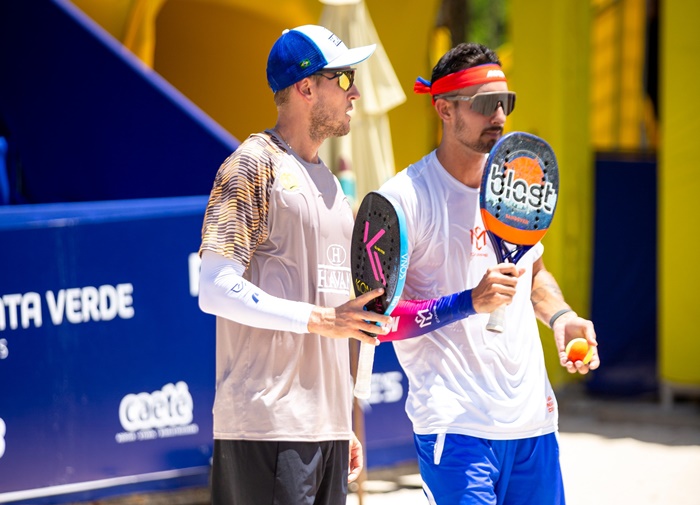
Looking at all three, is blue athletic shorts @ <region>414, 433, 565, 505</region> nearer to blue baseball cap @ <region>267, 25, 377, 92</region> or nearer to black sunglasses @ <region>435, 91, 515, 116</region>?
black sunglasses @ <region>435, 91, 515, 116</region>

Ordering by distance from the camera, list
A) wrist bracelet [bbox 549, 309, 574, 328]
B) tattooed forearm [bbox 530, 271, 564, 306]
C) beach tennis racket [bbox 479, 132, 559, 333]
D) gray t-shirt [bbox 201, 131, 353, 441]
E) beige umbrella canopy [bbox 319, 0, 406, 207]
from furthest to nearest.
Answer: beige umbrella canopy [bbox 319, 0, 406, 207] → tattooed forearm [bbox 530, 271, 564, 306] → wrist bracelet [bbox 549, 309, 574, 328] → beach tennis racket [bbox 479, 132, 559, 333] → gray t-shirt [bbox 201, 131, 353, 441]

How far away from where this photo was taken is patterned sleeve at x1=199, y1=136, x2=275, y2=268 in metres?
2.71

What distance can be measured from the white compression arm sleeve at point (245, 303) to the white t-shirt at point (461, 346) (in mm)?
664

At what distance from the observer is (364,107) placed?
6.61 metres

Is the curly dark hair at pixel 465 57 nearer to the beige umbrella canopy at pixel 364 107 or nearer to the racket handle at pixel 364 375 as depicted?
the racket handle at pixel 364 375

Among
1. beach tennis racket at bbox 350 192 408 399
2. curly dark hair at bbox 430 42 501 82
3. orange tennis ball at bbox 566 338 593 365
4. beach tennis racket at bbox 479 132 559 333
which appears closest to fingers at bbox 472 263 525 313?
beach tennis racket at bbox 479 132 559 333

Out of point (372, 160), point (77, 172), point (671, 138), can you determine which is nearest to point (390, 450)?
point (372, 160)

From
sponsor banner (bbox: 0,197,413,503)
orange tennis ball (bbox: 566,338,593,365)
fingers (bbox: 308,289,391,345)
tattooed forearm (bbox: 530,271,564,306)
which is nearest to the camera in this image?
fingers (bbox: 308,289,391,345)

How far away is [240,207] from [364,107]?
398cm

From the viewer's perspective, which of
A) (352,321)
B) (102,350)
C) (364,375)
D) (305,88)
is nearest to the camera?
(352,321)

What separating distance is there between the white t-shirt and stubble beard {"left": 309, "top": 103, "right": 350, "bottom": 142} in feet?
1.35

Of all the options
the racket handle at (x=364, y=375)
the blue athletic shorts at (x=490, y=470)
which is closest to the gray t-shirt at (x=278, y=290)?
the racket handle at (x=364, y=375)

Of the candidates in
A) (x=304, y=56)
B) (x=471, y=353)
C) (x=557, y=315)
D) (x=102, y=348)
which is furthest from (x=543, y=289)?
(x=102, y=348)

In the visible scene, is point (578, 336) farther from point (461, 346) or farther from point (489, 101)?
point (489, 101)
